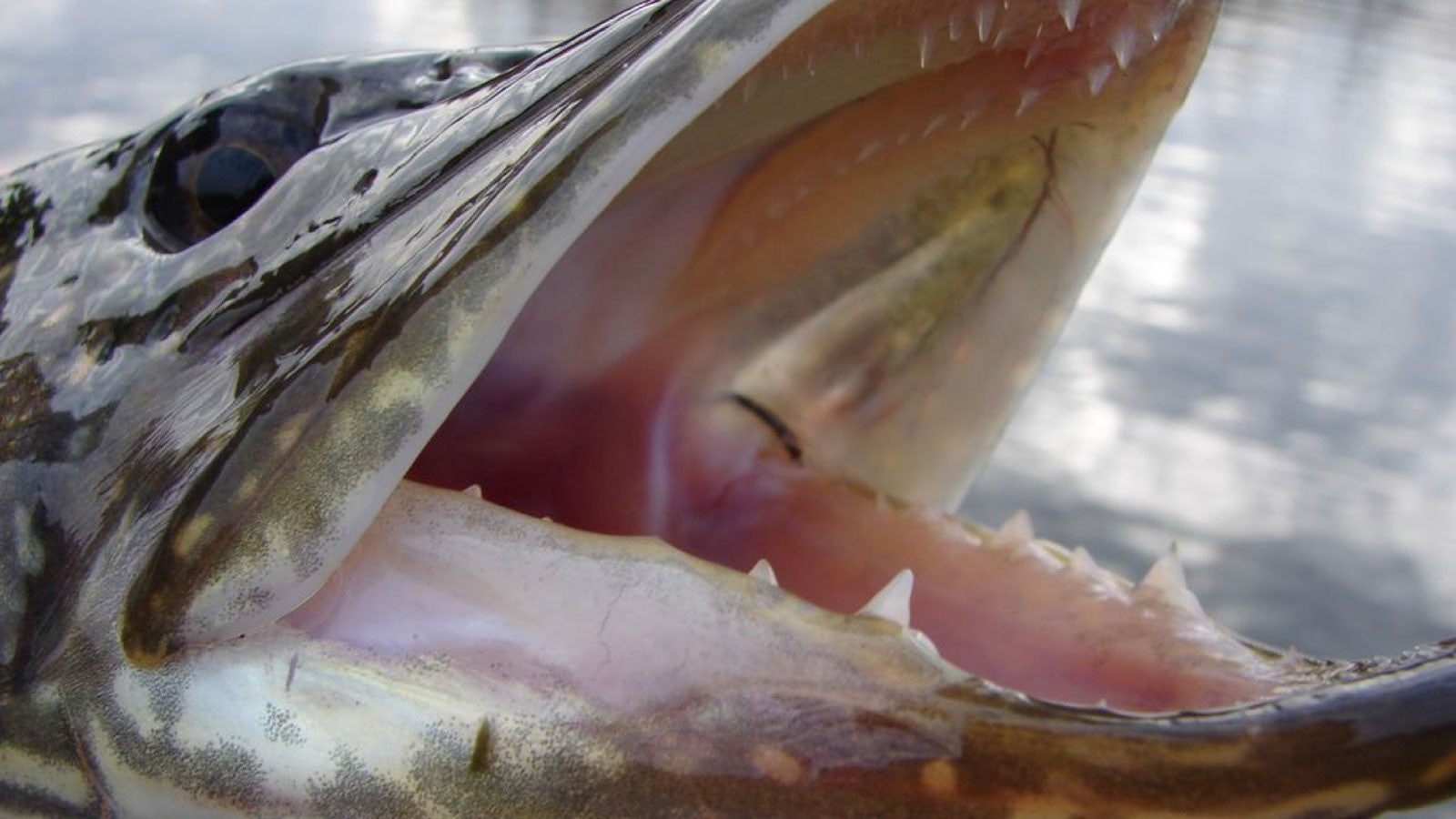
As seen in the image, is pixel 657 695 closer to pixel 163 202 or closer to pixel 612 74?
pixel 612 74

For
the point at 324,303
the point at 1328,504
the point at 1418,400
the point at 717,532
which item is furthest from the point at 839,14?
the point at 1418,400

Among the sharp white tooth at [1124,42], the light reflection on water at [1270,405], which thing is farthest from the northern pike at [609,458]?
the light reflection on water at [1270,405]

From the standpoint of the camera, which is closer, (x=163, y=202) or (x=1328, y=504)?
(x=163, y=202)

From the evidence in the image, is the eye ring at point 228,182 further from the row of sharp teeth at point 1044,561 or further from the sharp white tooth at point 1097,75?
the sharp white tooth at point 1097,75

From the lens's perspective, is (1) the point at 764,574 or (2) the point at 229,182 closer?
(1) the point at 764,574

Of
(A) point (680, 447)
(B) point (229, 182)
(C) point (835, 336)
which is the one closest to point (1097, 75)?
(C) point (835, 336)

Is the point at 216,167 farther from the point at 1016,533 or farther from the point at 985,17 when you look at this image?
the point at 1016,533

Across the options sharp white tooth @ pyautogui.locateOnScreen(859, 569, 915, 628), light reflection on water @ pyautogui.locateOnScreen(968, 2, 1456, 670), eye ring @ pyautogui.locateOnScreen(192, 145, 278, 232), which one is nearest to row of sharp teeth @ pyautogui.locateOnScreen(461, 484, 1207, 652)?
sharp white tooth @ pyautogui.locateOnScreen(859, 569, 915, 628)
